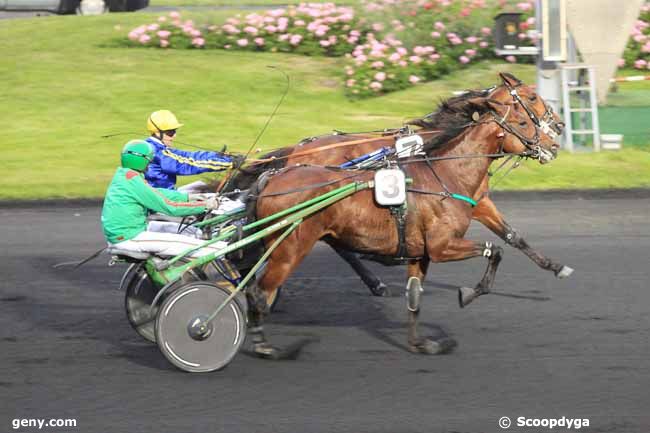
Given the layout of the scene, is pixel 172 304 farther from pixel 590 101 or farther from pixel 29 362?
pixel 590 101

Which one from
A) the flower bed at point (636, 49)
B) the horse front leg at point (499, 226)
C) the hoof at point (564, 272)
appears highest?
the horse front leg at point (499, 226)

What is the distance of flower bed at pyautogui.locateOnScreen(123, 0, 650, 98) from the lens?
16516 millimetres

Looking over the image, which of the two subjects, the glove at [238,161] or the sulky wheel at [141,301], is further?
the glove at [238,161]

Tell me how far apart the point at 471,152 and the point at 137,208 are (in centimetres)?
238

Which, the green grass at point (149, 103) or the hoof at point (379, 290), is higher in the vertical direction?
the hoof at point (379, 290)

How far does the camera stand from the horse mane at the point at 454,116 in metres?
7.27

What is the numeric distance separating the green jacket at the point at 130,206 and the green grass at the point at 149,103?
5703 millimetres

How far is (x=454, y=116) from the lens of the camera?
24.4 feet

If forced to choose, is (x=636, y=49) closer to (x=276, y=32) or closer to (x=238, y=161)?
(x=276, y=32)

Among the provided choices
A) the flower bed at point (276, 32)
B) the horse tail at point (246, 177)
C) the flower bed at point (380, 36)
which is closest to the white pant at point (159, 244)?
the horse tail at point (246, 177)

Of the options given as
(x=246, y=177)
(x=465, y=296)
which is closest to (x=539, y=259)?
(x=465, y=296)

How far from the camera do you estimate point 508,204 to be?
39.1ft

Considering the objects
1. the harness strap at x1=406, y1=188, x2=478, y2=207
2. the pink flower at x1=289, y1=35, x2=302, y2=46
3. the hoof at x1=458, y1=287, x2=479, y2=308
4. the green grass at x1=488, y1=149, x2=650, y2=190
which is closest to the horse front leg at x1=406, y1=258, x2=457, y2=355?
the hoof at x1=458, y1=287, x2=479, y2=308

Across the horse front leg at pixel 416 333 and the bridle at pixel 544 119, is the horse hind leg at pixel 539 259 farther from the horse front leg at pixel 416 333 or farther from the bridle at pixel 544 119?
the horse front leg at pixel 416 333
